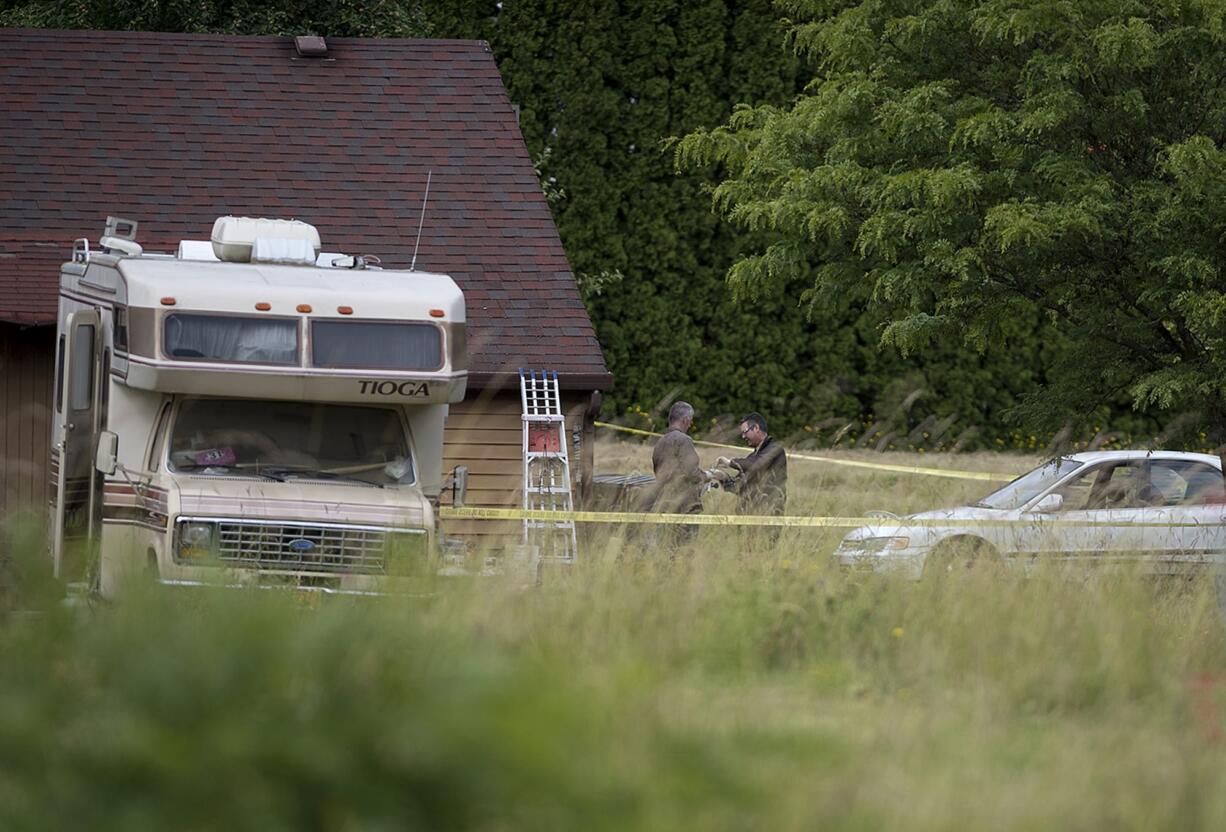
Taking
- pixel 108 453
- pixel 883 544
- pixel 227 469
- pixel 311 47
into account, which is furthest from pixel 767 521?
pixel 311 47

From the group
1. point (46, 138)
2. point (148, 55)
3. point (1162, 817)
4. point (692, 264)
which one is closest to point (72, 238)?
point (46, 138)

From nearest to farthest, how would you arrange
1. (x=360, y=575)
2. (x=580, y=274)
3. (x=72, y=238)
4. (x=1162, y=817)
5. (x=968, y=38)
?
Answer: (x=1162, y=817) → (x=360, y=575) → (x=968, y=38) → (x=72, y=238) → (x=580, y=274)

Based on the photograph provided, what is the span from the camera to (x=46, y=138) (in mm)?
17578

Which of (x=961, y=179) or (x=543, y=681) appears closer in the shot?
(x=543, y=681)

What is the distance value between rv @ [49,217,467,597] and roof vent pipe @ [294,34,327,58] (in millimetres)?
8415

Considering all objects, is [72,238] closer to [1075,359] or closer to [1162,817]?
[1075,359]

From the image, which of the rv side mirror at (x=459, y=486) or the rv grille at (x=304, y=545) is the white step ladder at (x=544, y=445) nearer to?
the rv side mirror at (x=459, y=486)

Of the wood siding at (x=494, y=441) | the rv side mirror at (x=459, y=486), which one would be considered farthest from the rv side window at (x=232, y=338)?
the wood siding at (x=494, y=441)

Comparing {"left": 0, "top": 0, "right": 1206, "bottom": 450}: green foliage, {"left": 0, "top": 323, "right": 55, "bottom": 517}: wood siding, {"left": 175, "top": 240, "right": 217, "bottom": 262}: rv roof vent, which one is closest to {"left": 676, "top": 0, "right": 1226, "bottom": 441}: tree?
{"left": 0, "top": 0, "right": 1206, "bottom": 450}: green foliage

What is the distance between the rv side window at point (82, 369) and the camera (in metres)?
11.5

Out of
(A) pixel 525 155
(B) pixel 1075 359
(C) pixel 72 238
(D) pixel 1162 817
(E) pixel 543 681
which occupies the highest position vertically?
(A) pixel 525 155

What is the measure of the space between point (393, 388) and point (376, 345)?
0.30m

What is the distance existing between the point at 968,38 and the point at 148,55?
10672 millimetres

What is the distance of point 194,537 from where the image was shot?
9617mm
